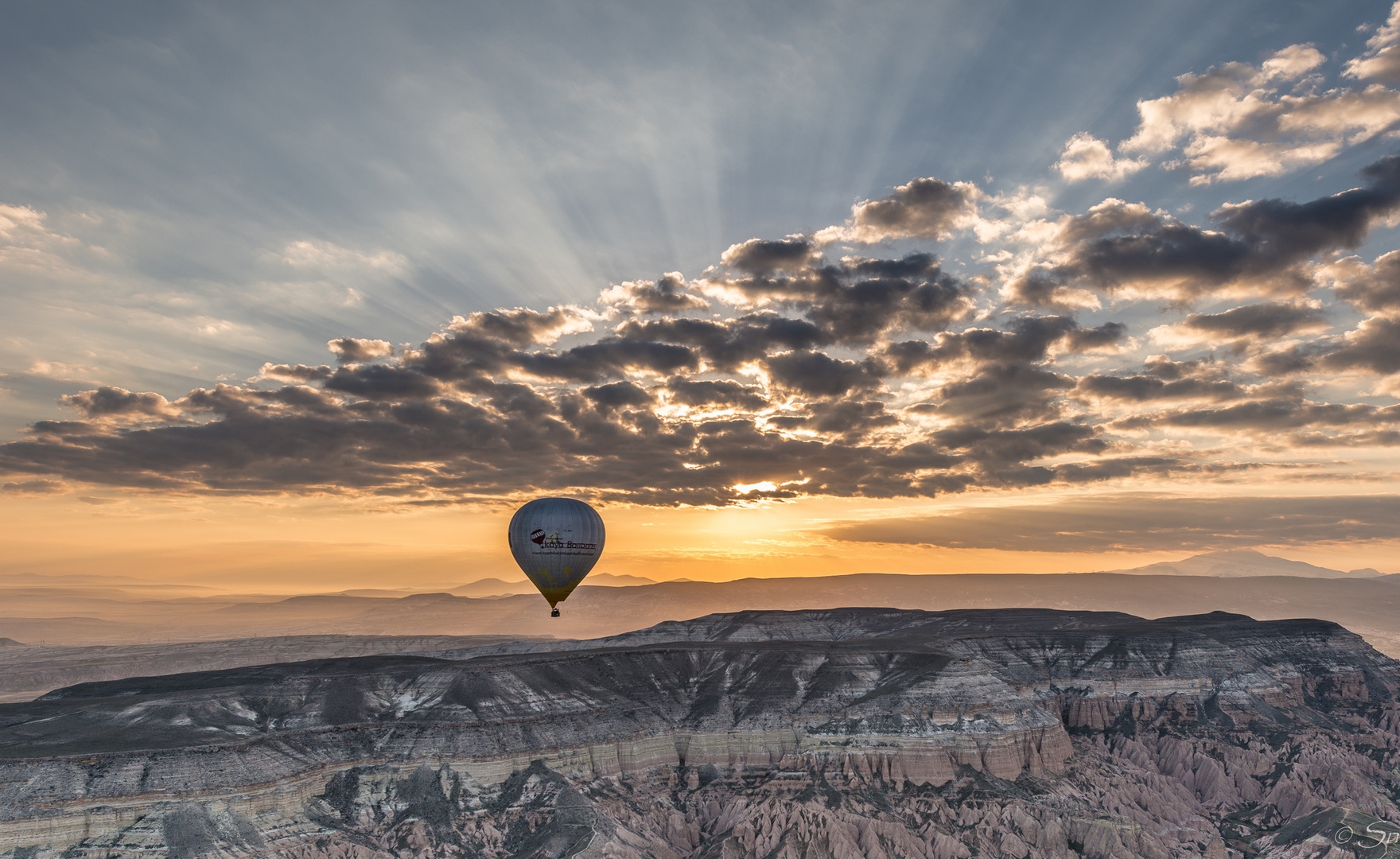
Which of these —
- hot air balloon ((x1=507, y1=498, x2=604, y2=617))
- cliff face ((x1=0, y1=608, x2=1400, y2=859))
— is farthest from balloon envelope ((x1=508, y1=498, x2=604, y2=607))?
cliff face ((x1=0, y1=608, x2=1400, y2=859))

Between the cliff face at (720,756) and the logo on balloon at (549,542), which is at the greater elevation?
the logo on balloon at (549,542)

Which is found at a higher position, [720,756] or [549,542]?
[549,542]

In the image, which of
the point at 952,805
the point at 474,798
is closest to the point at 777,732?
the point at 952,805
